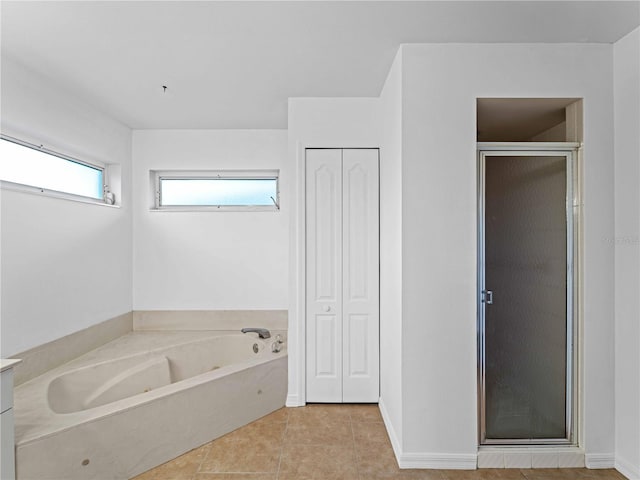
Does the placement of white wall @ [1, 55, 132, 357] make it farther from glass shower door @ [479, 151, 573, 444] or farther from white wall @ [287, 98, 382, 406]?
glass shower door @ [479, 151, 573, 444]

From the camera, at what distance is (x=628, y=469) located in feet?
6.57

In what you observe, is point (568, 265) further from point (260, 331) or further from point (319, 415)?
point (260, 331)

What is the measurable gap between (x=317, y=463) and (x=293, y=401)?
72cm

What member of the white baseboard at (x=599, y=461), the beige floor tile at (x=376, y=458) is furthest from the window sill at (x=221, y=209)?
the white baseboard at (x=599, y=461)

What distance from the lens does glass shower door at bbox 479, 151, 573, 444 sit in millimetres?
2158

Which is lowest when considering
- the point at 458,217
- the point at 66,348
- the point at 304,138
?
Result: the point at 66,348

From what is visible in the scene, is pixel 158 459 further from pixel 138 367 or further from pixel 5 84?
pixel 5 84

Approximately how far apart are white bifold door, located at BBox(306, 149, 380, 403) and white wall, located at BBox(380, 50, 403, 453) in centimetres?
11

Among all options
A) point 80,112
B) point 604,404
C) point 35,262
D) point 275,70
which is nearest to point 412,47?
point 275,70

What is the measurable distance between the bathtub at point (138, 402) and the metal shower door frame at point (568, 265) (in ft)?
4.97

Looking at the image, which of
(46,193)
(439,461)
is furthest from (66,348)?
(439,461)

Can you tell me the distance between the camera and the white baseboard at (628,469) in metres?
1.96

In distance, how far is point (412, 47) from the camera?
2.10 metres

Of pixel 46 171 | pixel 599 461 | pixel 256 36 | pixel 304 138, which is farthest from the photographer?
pixel 304 138
